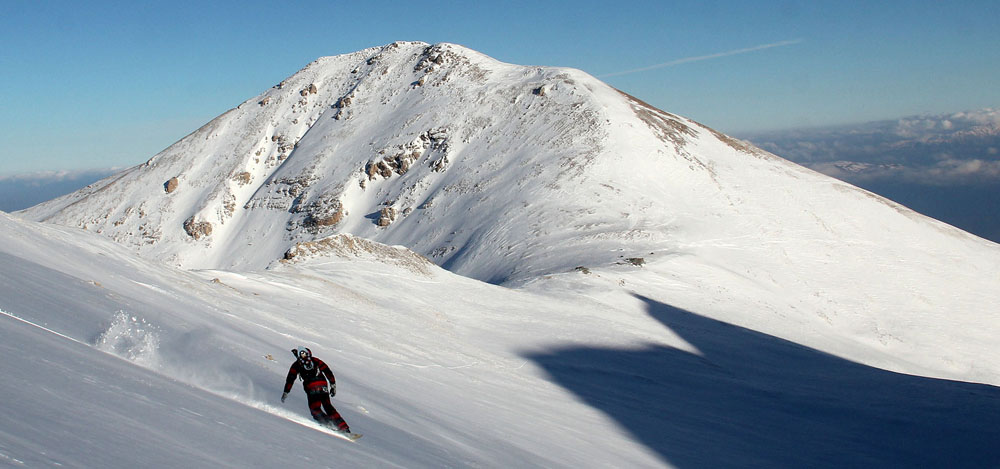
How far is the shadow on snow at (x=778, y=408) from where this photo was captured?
14.1m

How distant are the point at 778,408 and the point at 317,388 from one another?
13.9 metres

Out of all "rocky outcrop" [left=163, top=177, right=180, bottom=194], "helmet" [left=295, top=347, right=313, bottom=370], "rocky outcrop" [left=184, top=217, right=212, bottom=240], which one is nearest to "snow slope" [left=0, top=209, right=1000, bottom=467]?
"helmet" [left=295, top=347, right=313, bottom=370]

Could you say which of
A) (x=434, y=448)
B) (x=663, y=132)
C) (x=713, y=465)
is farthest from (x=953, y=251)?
(x=434, y=448)

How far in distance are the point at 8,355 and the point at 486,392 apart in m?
11.0

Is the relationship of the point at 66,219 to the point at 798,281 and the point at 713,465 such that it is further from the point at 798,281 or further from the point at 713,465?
the point at 713,465

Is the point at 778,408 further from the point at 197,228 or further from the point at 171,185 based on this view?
the point at 171,185

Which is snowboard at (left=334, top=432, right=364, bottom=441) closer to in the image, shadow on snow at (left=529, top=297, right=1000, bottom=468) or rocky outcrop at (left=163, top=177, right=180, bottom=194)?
shadow on snow at (left=529, top=297, right=1000, bottom=468)

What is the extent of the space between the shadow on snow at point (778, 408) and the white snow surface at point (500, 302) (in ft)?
0.34

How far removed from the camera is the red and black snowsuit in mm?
8664

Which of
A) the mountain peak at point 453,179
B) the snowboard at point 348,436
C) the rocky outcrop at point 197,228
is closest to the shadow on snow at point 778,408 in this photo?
the snowboard at point 348,436

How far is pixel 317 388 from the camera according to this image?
8.69 metres

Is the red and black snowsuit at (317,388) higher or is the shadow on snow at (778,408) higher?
the shadow on snow at (778,408)

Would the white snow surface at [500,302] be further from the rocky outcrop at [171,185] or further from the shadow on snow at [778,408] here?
the rocky outcrop at [171,185]

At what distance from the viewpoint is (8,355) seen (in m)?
6.09
